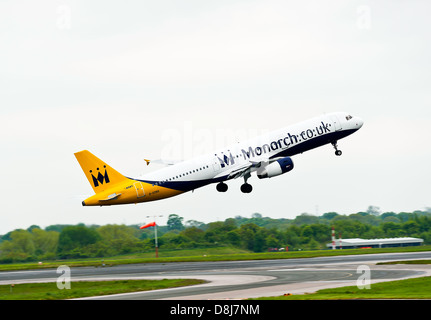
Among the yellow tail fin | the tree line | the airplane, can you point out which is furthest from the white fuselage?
the tree line

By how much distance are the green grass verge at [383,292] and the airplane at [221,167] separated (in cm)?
2942

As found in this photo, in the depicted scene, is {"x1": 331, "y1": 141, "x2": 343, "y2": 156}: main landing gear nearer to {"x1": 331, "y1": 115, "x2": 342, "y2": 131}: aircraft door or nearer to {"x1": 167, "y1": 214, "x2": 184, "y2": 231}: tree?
{"x1": 331, "y1": 115, "x2": 342, "y2": 131}: aircraft door

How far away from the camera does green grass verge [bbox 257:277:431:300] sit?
50.4 meters

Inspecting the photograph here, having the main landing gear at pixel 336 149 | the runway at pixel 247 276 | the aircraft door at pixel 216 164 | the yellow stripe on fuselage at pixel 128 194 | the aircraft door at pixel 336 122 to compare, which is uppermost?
the aircraft door at pixel 336 122

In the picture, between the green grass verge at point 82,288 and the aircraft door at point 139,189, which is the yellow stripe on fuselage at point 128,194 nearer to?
the aircraft door at point 139,189

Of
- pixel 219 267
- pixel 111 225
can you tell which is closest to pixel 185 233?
pixel 111 225

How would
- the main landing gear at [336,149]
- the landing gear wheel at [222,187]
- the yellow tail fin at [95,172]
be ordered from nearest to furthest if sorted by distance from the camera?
1. the yellow tail fin at [95,172]
2. the landing gear wheel at [222,187]
3. the main landing gear at [336,149]

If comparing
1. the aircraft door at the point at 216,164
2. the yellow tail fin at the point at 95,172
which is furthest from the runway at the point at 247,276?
the aircraft door at the point at 216,164

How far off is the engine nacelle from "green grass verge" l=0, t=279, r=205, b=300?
20.9 metres

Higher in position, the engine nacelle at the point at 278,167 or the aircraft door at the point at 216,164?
the aircraft door at the point at 216,164

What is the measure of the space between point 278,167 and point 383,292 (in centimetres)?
3337

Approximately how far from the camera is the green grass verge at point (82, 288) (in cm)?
6344

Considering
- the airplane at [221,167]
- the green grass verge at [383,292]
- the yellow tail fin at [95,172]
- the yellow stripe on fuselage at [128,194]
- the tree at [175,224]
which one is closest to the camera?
the green grass verge at [383,292]

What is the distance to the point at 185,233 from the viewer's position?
141750 millimetres
